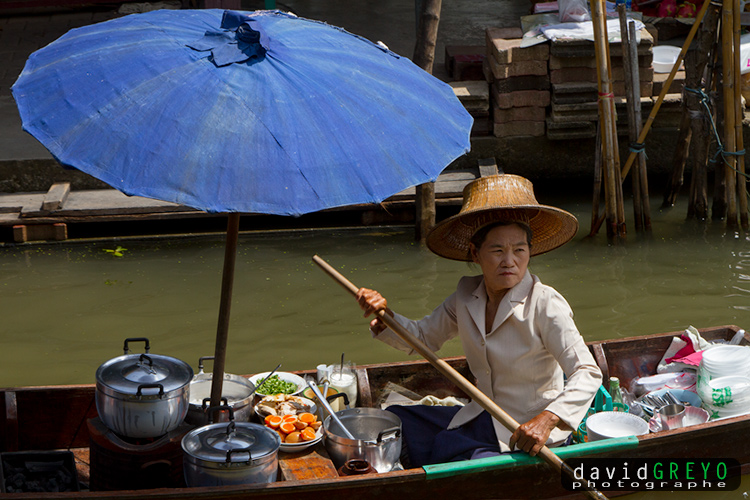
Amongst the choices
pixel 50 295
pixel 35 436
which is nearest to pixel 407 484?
pixel 35 436

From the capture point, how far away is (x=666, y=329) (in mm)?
6430

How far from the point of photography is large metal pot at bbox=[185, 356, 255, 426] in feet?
13.2

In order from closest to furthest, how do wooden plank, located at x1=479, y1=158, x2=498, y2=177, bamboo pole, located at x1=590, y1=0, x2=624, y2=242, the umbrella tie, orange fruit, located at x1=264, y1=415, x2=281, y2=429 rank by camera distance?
the umbrella tie, orange fruit, located at x1=264, y1=415, x2=281, y2=429, bamboo pole, located at x1=590, y1=0, x2=624, y2=242, wooden plank, located at x1=479, y1=158, x2=498, y2=177

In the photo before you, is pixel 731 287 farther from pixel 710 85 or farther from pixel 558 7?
pixel 558 7

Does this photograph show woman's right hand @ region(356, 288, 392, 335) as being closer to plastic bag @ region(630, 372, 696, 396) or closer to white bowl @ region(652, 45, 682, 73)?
plastic bag @ region(630, 372, 696, 396)

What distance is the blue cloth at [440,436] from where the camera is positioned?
12.7 ft

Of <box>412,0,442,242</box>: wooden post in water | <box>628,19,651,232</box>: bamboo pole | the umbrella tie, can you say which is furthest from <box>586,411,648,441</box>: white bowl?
<box>628,19,651,232</box>: bamboo pole

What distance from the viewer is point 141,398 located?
3.49 metres

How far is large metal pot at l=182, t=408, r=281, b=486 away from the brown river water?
2.29m

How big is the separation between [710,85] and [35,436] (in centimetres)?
634

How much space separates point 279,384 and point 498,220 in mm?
1626

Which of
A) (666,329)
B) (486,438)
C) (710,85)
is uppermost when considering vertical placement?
(710,85)

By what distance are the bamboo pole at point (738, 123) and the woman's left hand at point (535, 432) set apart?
505 cm

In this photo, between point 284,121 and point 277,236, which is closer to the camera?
point 284,121
